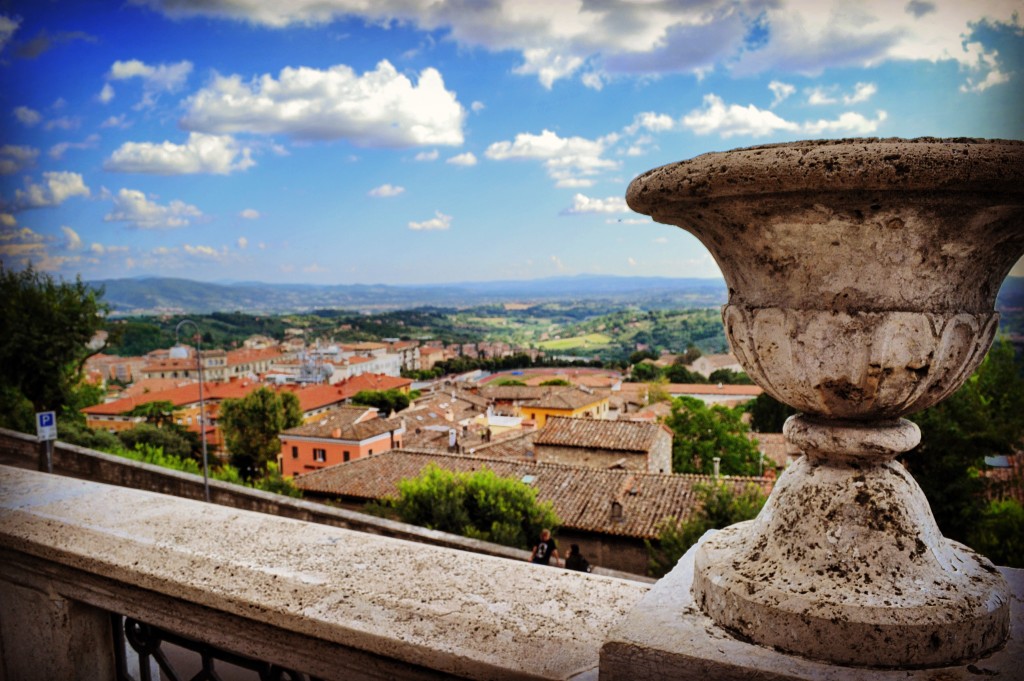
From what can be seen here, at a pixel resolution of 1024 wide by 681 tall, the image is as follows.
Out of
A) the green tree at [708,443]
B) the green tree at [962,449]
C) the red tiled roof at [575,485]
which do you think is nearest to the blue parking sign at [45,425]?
the red tiled roof at [575,485]

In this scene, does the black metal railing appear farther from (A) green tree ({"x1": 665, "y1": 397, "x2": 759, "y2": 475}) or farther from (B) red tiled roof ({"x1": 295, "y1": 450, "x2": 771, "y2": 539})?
(A) green tree ({"x1": 665, "y1": 397, "x2": 759, "y2": 475})

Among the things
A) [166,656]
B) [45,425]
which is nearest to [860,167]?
[166,656]

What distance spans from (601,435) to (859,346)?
26.0 m

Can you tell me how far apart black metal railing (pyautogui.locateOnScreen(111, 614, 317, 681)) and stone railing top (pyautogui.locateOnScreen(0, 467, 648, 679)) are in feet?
0.59

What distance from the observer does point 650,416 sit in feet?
157

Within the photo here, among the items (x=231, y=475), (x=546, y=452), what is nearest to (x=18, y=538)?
(x=231, y=475)

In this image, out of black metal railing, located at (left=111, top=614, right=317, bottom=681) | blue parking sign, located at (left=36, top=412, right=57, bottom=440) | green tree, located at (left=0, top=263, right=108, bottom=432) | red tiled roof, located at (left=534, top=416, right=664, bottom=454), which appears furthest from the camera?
red tiled roof, located at (left=534, top=416, right=664, bottom=454)

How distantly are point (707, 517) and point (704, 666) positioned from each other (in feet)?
53.5

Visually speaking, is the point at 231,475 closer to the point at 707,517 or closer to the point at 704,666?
the point at 707,517

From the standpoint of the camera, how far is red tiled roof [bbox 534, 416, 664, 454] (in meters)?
25.7

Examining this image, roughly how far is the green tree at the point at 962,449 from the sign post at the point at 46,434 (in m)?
20.7

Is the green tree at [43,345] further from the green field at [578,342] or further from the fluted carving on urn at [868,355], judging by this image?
the green field at [578,342]

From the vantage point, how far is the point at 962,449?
19109 mm

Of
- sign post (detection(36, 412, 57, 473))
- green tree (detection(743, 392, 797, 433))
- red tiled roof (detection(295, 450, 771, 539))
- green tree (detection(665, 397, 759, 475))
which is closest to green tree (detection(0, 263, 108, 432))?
red tiled roof (detection(295, 450, 771, 539))
